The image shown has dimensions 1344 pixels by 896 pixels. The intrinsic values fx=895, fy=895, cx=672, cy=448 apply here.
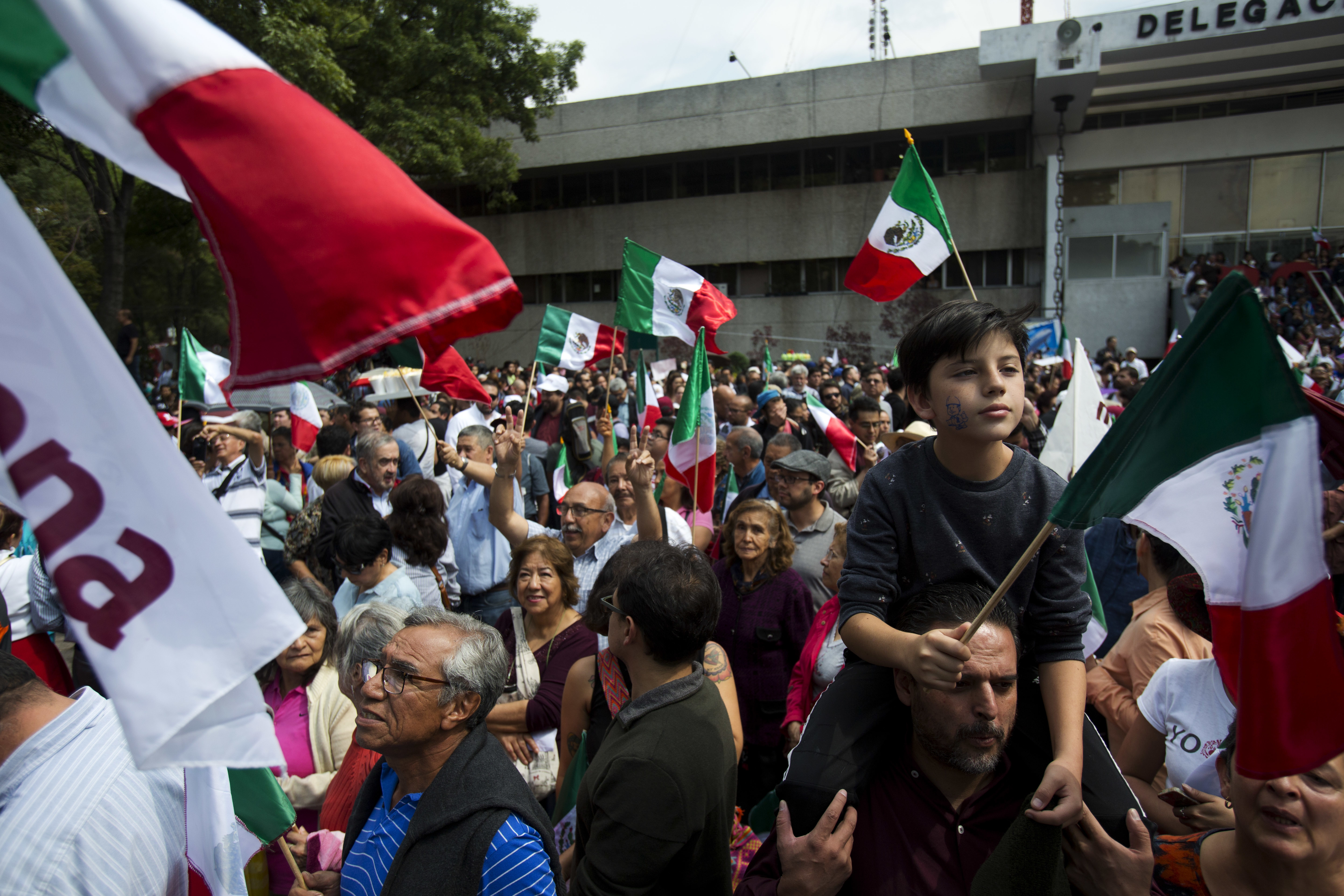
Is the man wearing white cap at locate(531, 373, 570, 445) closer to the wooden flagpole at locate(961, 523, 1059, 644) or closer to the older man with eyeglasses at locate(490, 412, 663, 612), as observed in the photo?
the older man with eyeglasses at locate(490, 412, 663, 612)

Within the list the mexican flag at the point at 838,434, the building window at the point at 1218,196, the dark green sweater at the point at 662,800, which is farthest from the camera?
the building window at the point at 1218,196

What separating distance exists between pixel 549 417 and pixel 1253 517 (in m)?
8.73

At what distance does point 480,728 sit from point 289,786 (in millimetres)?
1081

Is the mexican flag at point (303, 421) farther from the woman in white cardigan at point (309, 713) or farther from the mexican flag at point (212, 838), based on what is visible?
the mexican flag at point (212, 838)

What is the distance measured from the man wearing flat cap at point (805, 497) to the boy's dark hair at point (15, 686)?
3.40 meters

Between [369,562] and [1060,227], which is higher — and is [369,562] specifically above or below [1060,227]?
below

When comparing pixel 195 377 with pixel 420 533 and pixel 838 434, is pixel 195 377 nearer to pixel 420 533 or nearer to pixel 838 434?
pixel 420 533

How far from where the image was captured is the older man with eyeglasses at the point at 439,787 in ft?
6.91

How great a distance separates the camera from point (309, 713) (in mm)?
3357

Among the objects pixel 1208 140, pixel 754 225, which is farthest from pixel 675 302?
pixel 1208 140

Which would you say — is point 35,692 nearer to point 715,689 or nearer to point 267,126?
point 267,126

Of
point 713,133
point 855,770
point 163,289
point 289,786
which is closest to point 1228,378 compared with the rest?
point 855,770

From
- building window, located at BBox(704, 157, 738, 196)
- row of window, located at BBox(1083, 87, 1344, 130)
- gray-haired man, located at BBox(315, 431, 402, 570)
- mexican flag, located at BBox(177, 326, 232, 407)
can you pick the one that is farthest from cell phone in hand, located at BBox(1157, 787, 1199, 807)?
building window, located at BBox(704, 157, 738, 196)

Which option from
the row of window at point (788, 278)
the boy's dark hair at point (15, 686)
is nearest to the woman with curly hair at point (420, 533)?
the boy's dark hair at point (15, 686)
